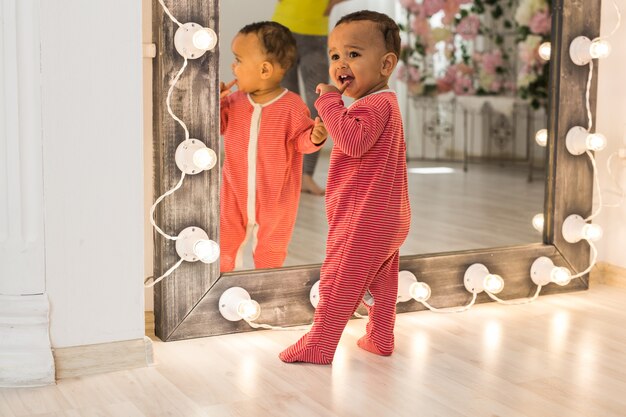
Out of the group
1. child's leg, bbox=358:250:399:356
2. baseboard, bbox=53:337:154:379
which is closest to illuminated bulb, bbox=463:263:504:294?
child's leg, bbox=358:250:399:356

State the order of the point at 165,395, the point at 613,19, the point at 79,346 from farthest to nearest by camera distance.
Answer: the point at 613,19, the point at 79,346, the point at 165,395

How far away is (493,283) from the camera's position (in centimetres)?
223

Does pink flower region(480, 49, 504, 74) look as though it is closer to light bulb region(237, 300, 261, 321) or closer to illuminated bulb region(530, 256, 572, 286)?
illuminated bulb region(530, 256, 572, 286)

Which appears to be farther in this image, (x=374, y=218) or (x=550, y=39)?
(x=550, y=39)

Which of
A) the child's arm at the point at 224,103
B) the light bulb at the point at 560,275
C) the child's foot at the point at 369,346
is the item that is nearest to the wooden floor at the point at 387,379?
the child's foot at the point at 369,346

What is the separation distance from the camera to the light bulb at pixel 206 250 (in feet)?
6.22

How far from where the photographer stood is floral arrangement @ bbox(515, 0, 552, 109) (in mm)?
2285

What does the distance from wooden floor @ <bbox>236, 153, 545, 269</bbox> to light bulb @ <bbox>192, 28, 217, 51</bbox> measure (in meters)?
0.39

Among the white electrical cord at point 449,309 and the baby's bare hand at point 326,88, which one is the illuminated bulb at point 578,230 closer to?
the white electrical cord at point 449,309

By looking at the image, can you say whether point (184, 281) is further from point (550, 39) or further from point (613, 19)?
point (613, 19)

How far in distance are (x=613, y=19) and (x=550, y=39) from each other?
0.86ft

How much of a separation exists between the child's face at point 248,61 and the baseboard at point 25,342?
609 mm

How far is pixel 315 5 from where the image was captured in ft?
6.46

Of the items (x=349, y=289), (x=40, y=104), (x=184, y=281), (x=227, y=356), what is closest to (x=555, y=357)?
(x=349, y=289)
